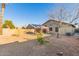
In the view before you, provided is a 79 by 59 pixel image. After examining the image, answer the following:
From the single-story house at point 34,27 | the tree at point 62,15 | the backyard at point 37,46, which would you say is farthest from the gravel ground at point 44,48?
the tree at point 62,15

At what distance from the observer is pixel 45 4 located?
2.25 metres

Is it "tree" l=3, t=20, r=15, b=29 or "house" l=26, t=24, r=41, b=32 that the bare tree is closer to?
"house" l=26, t=24, r=41, b=32

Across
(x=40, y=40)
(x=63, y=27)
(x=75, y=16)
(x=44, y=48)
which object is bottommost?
(x=44, y=48)

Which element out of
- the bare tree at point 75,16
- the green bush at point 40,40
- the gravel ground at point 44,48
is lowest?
the gravel ground at point 44,48

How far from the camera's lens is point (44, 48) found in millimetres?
2244

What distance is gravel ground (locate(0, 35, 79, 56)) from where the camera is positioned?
7.30 ft

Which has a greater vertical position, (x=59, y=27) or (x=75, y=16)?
(x=75, y=16)

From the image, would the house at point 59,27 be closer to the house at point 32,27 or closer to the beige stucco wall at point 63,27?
the beige stucco wall at point 63,27

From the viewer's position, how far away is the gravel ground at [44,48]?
2.22m

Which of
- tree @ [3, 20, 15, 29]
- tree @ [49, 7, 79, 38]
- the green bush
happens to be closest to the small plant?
the green bush

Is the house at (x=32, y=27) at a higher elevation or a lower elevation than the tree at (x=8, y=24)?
lower

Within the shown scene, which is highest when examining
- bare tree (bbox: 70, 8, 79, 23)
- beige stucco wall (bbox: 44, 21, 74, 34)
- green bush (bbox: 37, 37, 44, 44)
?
bare tree (bbox: 70, 8, 79, 23)

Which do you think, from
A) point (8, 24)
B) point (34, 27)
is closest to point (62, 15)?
point (34, 27)

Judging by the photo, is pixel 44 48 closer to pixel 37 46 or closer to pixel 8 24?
pixel 37 46
